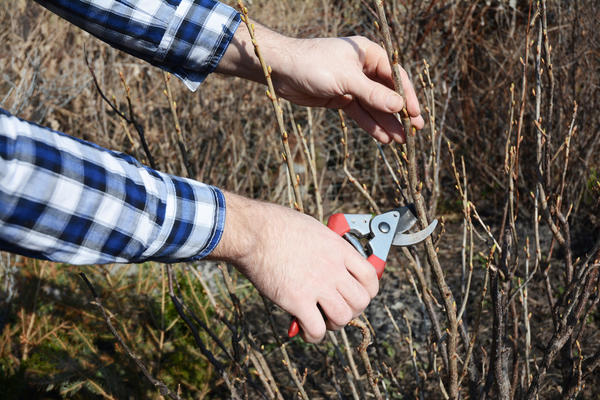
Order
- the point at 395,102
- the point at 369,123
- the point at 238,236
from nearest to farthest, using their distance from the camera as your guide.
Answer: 1. the point at 238,236
2. the point at 395,102
3. the point at 369,123

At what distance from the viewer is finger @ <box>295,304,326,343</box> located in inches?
49.3

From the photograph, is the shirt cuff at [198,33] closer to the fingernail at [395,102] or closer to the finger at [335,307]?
the fingernail at [395,102]

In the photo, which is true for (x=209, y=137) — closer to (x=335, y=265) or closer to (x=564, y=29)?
(x=564, y=29)

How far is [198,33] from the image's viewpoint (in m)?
1.79

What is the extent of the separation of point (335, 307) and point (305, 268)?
4.4 inches

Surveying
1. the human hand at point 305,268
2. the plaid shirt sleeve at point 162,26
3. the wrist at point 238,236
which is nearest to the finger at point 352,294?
the human hand at point 305,268

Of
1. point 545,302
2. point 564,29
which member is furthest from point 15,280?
point 564,29

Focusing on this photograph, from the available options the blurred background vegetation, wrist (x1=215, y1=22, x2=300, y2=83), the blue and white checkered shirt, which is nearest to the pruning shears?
the blurred background vegetation

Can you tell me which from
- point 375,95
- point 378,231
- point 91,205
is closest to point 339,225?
point 378,231

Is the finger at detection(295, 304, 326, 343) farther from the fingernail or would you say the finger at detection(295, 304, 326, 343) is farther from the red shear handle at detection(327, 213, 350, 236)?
the fingernail

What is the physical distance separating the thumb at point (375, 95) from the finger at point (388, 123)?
0.05 metres

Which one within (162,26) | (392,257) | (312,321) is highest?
(162,26)

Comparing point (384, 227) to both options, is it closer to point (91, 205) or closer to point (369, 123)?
point (369, 123)

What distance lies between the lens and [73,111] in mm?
4734
